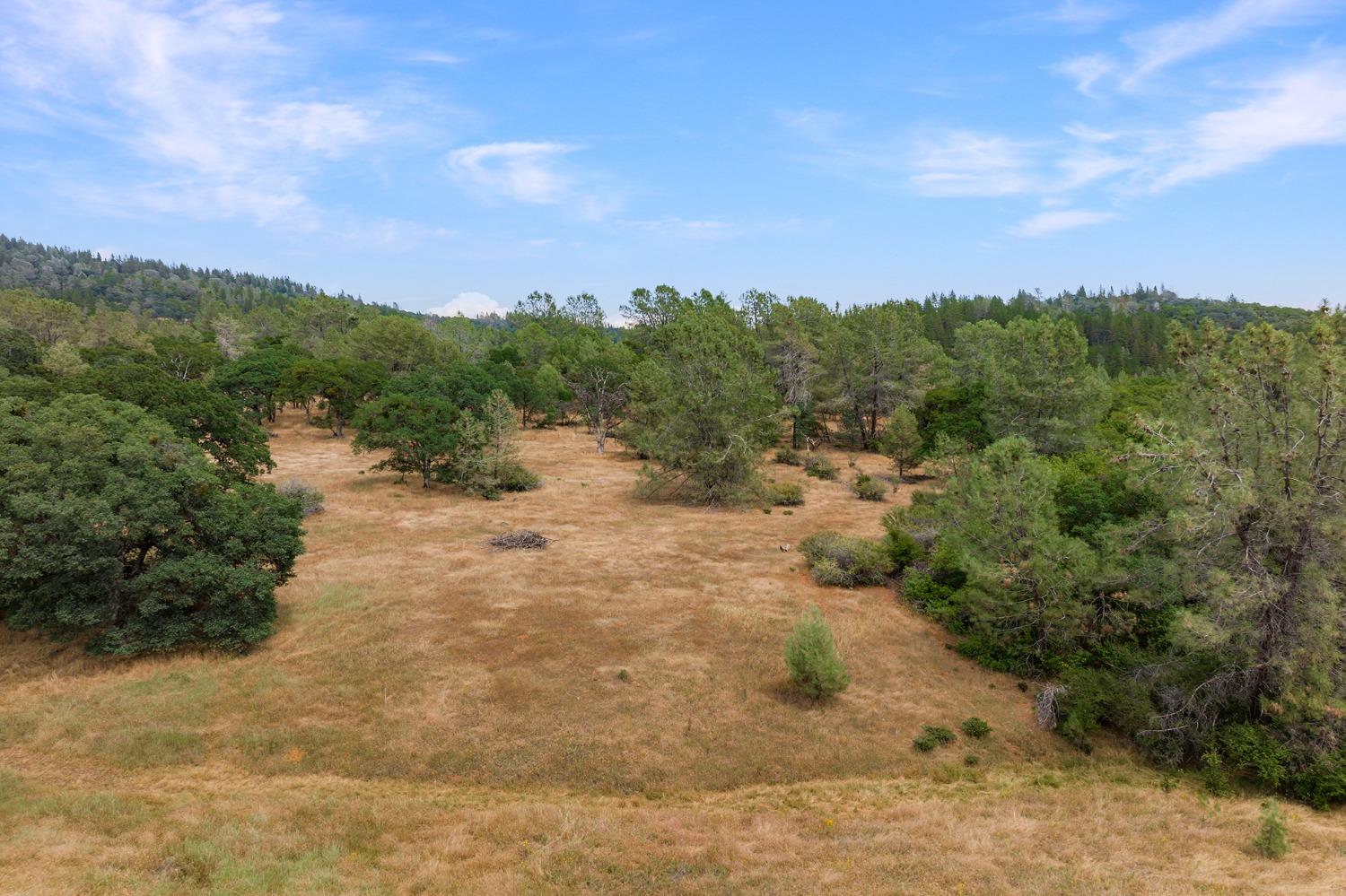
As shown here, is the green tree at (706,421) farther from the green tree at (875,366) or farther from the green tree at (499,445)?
the green tree at (875,366)

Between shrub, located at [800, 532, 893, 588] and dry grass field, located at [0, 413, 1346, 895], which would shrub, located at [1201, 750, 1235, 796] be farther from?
shrub, located at [800, 532, 893, 588]

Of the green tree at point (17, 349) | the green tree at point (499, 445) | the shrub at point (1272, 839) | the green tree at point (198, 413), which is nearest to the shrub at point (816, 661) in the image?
the shrub at point (1272, 839)

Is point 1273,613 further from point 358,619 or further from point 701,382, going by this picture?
point 701,382

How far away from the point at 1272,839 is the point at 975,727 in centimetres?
672

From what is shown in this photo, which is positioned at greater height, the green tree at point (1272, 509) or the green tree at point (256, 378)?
the green tree at point (256, 378)

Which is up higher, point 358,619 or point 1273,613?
point 1273,613

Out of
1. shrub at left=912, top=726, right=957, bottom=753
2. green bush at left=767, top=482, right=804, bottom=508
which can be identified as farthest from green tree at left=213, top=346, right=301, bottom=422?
shrub at left=912, top=726, right=957, bottom=753

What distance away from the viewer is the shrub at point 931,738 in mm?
17984

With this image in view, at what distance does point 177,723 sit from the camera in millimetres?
17891

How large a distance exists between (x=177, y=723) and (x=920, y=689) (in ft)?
75.7

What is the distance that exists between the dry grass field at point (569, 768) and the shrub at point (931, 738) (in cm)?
34

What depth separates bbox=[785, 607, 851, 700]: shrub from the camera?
19625 millimetres

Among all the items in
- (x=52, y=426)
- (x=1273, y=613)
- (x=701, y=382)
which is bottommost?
(x=1273, y=613)

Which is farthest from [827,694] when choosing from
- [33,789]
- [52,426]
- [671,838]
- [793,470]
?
[793,470]
